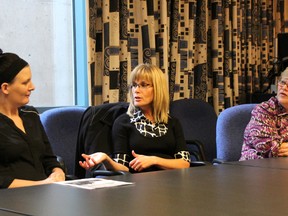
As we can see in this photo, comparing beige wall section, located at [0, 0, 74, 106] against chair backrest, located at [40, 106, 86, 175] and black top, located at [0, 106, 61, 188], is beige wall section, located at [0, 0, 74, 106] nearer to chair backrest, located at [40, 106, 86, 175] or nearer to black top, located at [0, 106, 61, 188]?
chair backrest, located at [40, 106, 86, 175]

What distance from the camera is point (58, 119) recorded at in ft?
11.0

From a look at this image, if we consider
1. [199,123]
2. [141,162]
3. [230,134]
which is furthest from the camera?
[199,123]

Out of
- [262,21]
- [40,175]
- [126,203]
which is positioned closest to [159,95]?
[40,175]

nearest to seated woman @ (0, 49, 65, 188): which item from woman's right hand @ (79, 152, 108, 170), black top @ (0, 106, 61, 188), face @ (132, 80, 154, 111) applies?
black top @ (0, 106, 61, 188)

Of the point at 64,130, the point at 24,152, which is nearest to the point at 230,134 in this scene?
the point at 64,130

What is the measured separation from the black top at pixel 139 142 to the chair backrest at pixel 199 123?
876 millimetres

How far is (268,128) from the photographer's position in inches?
131

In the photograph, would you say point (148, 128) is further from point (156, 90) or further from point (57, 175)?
point (57, 175)

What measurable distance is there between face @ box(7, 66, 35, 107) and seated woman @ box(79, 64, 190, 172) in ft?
2.26

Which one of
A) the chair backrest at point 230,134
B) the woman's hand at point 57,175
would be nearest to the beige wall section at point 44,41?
the chair backrest at point 230,134

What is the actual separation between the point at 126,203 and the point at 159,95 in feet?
5.53

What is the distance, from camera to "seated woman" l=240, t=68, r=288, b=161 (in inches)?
129

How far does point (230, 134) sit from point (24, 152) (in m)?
1.58

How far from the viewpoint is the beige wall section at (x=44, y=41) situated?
400cm
